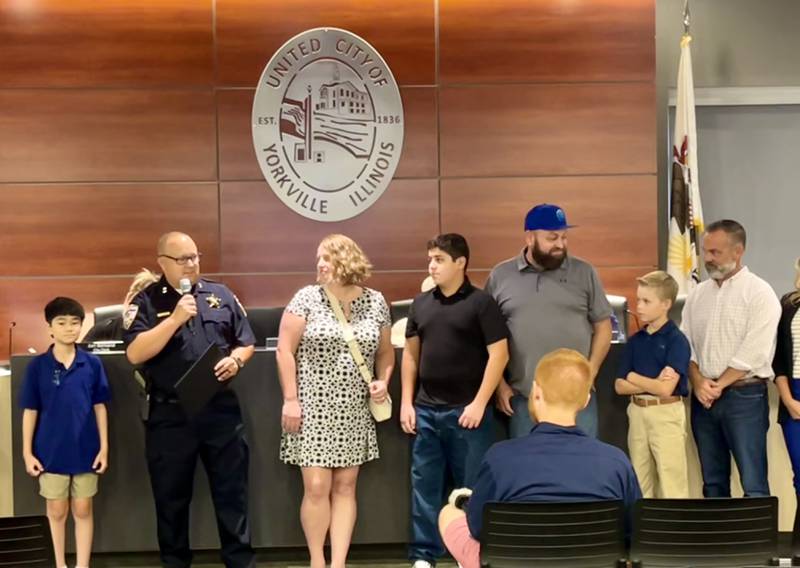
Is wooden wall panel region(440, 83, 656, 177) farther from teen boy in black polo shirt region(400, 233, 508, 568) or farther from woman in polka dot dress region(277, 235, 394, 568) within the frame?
woman in polka dot dress region(277, 235, 394, 568)

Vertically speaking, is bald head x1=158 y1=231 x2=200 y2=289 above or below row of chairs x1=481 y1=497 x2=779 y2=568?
above

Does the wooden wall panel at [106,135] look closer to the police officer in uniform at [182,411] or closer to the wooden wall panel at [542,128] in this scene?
the wooden wall panel at [542,128]

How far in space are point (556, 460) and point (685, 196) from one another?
461 centimetres

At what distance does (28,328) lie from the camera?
6.74m

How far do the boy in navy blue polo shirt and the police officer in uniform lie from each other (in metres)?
1.73

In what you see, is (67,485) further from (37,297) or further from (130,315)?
(37,297)

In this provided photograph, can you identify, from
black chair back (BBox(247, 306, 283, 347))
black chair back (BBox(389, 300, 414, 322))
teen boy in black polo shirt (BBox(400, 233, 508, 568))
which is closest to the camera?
teen boy in black polo shirt (BBox(400, 233, 508, 568))

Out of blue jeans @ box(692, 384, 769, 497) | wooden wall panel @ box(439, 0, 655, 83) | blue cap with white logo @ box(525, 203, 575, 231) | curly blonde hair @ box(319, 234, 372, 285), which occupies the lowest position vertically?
blue jeans @ box(692, 384, 769, 497)

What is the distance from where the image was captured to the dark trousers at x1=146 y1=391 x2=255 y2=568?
3982mm

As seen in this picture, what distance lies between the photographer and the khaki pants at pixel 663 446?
4.12 metres

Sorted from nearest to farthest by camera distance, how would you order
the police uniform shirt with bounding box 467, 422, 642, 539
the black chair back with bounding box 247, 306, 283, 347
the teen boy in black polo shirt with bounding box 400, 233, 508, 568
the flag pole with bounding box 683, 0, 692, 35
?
the police uniform shirt with bounding box 467, 422, 642, 539, the teen boy in black polo shirt with bounding box 400, 233, 508, 568, the black chair back with bounding box 247, 306, 283, 347, the flag pole with bounding box 683, 0, 692, 35

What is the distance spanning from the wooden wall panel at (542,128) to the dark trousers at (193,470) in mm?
3261

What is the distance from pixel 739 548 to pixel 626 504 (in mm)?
382

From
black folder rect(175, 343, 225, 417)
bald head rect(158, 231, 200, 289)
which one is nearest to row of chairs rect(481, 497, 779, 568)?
black folder rect(175, 343, 225, 417)
